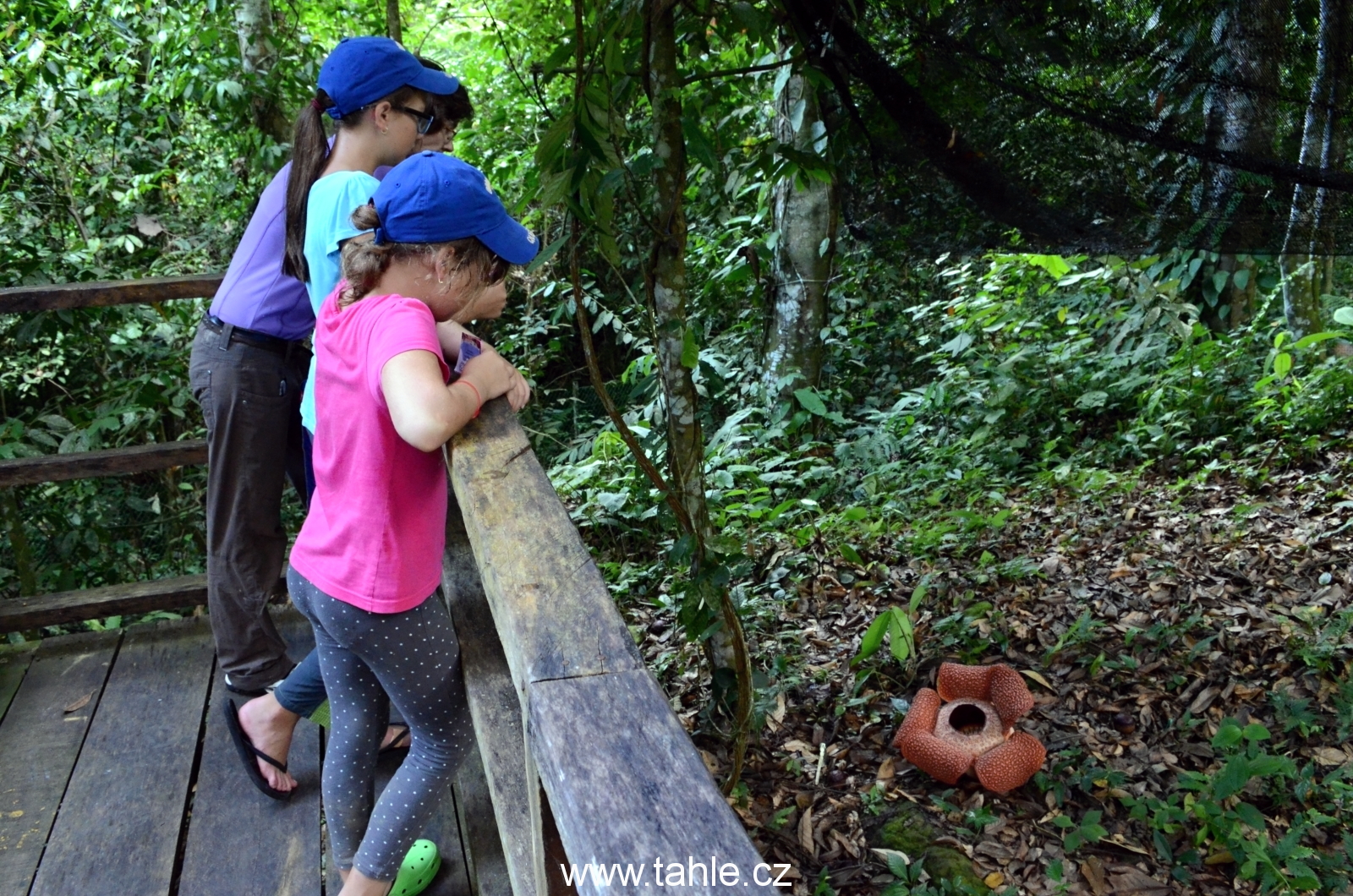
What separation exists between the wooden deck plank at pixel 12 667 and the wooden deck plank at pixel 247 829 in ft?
2.20

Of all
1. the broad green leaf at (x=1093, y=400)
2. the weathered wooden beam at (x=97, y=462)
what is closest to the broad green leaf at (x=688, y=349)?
the weathered wooden beam at (x=97, y=462)

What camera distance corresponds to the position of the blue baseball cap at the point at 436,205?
5.89ft

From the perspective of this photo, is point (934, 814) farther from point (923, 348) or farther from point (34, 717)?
point (923, 348)

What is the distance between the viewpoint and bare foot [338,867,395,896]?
193 centimetres

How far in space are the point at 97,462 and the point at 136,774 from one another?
977mm

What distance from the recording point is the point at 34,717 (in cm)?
286

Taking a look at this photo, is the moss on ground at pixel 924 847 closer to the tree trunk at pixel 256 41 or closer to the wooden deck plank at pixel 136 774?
the wooden deck plank at pixel 136 774

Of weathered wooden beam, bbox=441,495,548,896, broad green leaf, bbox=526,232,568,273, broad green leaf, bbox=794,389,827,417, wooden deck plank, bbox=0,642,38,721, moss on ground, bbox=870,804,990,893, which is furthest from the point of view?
broad green leaf, bbox=794,389,827,417

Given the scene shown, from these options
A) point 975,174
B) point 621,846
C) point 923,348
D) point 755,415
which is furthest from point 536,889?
point 923,348

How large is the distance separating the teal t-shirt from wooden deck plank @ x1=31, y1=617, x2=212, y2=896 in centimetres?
106

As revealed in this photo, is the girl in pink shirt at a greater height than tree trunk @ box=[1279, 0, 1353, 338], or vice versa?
tree trunk @ box=[1279, 0, 1353, 338]

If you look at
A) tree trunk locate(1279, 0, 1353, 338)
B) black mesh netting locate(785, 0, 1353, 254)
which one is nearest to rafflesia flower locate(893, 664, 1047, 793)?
black mesh netting locate(785, 0, 1353, 254)

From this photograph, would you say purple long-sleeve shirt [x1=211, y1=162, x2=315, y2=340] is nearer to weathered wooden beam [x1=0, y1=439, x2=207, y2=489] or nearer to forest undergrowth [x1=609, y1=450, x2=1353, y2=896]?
A: weathered wooden beam [x1=0, y1=439, x2=207, y2=489]

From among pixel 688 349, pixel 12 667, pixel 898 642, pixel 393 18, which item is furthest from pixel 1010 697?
pixel 393 18
